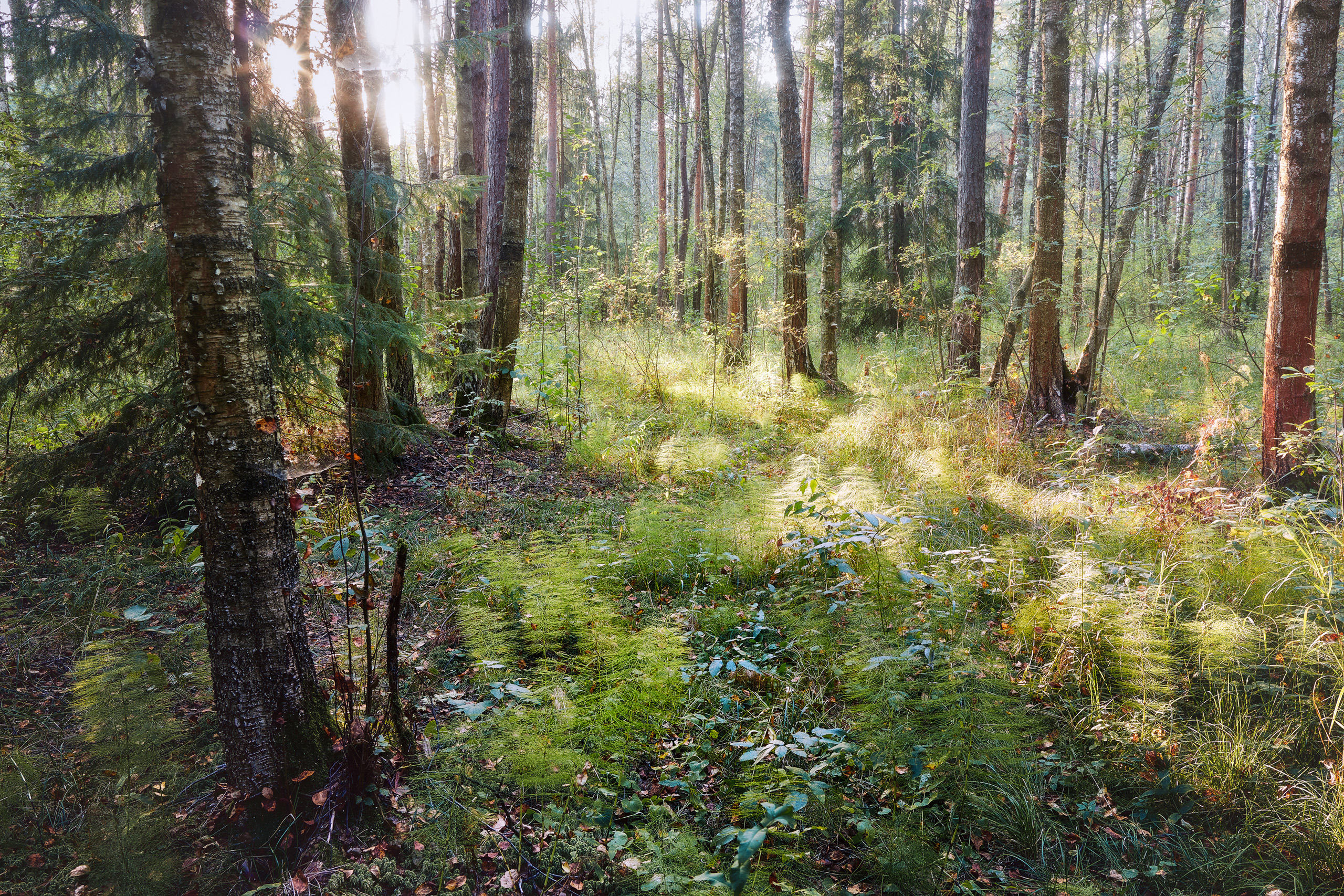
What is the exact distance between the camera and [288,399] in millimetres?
4762

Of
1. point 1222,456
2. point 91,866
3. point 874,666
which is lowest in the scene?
point 91,866

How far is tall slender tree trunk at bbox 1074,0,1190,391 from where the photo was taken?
768 centimetres

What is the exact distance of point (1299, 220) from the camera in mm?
4434

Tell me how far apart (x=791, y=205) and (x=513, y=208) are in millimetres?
4302

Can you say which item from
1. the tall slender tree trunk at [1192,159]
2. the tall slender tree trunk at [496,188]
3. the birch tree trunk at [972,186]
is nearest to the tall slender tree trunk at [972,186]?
the birch tree trunk at [972,186]

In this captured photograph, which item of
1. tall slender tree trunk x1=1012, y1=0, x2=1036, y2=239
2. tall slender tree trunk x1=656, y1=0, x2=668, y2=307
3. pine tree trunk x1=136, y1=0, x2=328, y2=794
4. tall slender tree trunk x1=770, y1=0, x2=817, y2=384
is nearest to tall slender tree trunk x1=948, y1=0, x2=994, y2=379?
tall slender tree trunk x1=1012, y1=0, x2=1036, y2=239

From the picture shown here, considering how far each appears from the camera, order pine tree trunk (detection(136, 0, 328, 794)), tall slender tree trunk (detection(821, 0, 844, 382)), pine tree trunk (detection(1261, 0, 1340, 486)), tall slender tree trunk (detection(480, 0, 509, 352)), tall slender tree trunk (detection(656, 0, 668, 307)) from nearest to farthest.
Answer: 1. pine tree trunk (detection(136, 0, 328, 794))
2. pine tree trunk (detection(1261, 0, 1340, 486))
3. tall slender tree trunk (detection(480, 0, 509, 352))
4. tall slender tree trunk (detection(821, 0, 844, 382))
5. tall slender tree trunk (detection(656, 0, 668, 307))

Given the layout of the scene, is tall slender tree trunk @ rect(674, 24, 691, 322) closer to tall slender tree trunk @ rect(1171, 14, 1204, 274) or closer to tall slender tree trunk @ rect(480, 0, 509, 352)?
tall slender tree trunk @ rect(480, 0, 509, 352)

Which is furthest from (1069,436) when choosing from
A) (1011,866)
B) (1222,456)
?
(1011,866)

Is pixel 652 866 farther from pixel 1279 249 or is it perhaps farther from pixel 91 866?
pixel 1279 249

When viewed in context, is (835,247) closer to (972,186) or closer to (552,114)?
(972,186)

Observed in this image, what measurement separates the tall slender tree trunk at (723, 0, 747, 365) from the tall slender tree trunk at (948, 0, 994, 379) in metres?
3.15

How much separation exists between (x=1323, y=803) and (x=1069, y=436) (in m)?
5.07

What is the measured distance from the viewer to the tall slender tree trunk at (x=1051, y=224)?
23.3 feet
